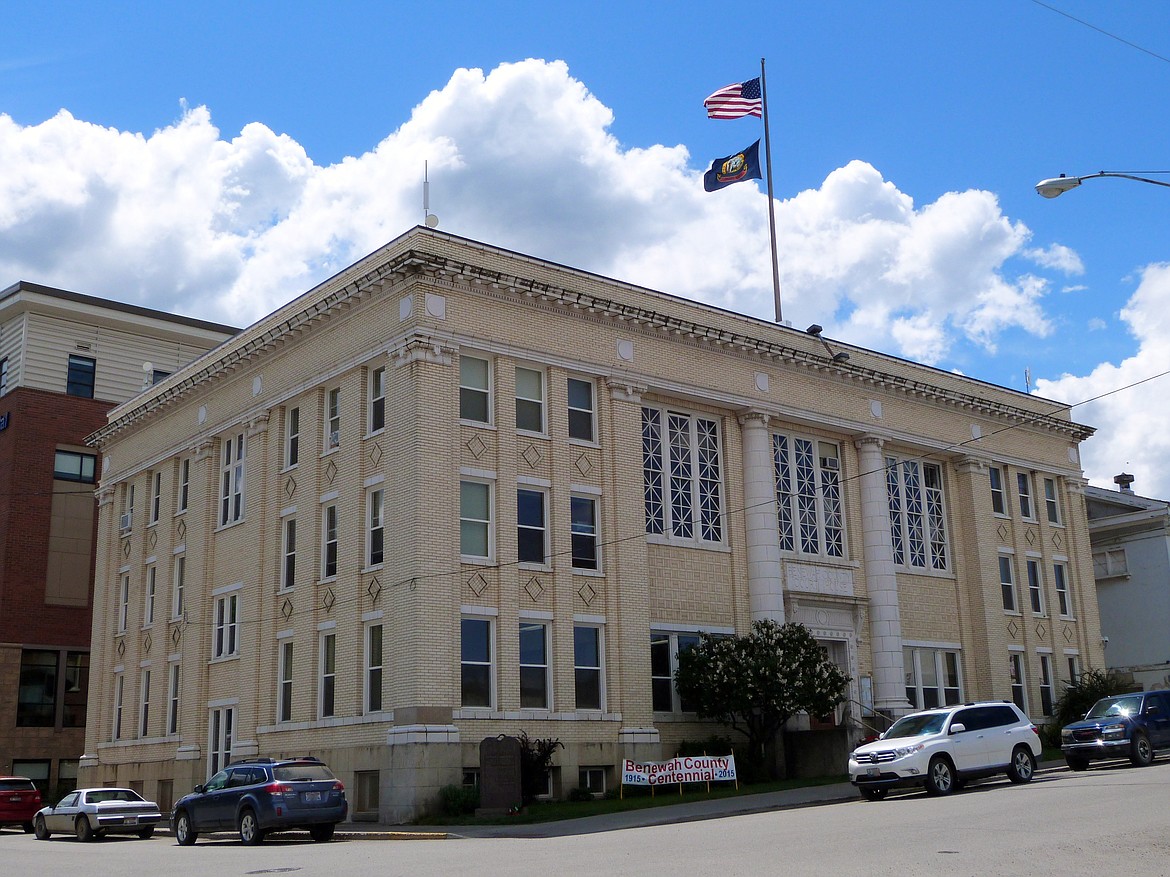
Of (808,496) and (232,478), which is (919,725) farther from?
(232,478)

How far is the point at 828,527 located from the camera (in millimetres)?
37844

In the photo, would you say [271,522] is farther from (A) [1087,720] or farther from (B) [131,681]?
(A) [1087,720]

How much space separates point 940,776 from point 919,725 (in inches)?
53.4

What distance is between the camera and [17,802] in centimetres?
3400

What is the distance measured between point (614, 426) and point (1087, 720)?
13200mm

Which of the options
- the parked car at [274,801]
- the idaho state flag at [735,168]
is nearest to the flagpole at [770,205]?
the idaho state flag at [735,168]

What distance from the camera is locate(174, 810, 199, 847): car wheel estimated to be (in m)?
25.4

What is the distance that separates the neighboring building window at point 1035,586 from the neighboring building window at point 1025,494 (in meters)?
1.64

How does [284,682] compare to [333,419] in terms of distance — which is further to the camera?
[333,419]

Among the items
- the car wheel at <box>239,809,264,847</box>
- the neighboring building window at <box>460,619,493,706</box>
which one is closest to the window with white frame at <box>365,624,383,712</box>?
the neighboring building window at <box>460,619,493,706</box>

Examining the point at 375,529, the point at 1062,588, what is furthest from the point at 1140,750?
the point at 375,529

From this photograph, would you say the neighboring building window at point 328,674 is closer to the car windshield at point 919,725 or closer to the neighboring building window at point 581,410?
the neighboring building window at point 581,410

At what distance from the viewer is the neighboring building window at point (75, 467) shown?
2019 inches

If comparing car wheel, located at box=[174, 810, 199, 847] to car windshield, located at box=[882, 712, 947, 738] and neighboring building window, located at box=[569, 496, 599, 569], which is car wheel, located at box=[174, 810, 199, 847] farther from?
car windshield, located at box=[882, 712, 947, 738]
